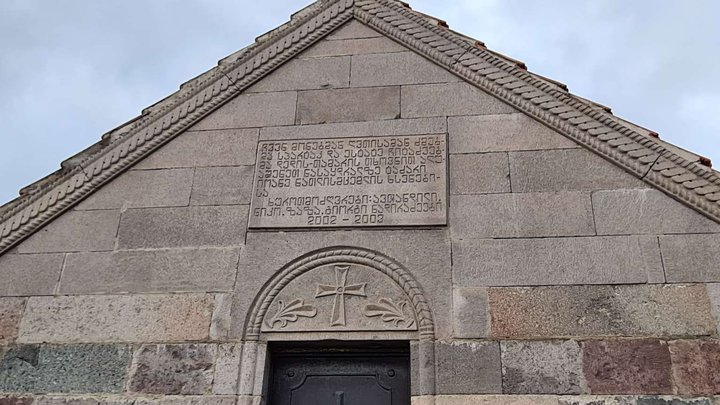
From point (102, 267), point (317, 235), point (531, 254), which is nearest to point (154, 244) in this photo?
point (102, 267)

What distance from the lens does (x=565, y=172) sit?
5.91m

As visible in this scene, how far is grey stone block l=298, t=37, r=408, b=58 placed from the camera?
694cm

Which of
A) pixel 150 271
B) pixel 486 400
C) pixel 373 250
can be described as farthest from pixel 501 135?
pixel 150 271

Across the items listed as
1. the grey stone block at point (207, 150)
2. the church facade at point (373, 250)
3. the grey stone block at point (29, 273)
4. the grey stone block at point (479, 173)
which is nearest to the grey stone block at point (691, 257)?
the church facade at point (373, 250)

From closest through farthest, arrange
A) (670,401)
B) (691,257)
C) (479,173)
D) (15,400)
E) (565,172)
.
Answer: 1. (670,401)
2. (691,257)
3. (15,400)
4. (565,172)
5. (479,173)

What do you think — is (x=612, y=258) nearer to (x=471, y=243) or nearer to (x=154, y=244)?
(x=471, y=243)

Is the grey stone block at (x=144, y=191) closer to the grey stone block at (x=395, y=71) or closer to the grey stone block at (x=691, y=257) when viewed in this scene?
the grey stone block at (x=395, y=71)

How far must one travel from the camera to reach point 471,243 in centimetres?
568

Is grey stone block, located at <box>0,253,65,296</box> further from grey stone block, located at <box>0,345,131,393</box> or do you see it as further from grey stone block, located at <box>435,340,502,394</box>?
grey stone block, located at <box>435,340,502,394</box>

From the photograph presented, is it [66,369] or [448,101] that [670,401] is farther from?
[66,369]

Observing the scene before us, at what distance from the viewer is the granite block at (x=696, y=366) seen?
4918 mm

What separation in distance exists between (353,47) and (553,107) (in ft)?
7.12

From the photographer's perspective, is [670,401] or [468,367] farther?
[468,367]

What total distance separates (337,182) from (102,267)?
2.28m
